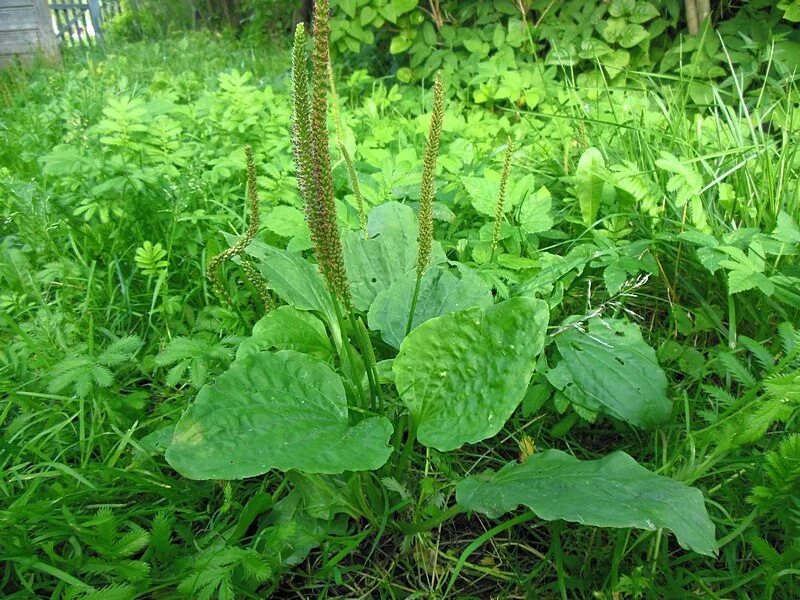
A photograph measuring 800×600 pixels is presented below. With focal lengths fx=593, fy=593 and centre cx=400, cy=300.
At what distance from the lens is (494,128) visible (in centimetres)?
350

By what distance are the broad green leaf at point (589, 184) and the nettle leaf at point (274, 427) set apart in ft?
4.42

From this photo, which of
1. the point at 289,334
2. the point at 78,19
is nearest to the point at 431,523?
the point at 289,334

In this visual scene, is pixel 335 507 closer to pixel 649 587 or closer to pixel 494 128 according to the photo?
pixel 649 587

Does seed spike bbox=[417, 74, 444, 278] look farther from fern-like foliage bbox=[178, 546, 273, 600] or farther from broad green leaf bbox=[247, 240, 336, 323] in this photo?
fern-like foliage bbox=[178, 546, 273, 600]

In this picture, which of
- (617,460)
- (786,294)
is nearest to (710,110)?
(786,294)

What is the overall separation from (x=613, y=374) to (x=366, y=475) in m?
0.75

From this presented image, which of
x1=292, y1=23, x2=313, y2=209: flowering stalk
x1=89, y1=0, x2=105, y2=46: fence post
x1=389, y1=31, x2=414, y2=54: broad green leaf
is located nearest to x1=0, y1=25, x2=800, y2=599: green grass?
x1=292, y1=23, x2=313, y2=209: flowering stalk

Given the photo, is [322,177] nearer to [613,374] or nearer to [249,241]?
[249,241]

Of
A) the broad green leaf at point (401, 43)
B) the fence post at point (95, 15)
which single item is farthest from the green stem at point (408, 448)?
the fence post at point (95, 15)

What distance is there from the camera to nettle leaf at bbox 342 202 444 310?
1.92 metres

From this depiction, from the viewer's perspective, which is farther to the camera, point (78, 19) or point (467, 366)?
point (78, 19)

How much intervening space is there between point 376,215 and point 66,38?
1027 centimetres

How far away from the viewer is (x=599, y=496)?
121 centimetres

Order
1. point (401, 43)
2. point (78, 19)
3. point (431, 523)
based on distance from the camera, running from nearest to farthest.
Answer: point (431, 523)
point (401, 43)
point (78, 19)
